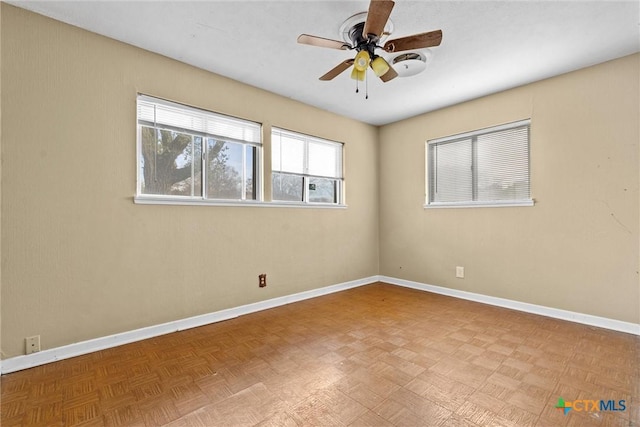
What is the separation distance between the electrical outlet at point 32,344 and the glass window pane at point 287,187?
8.02 feet

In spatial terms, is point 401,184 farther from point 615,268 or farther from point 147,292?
point 147,292

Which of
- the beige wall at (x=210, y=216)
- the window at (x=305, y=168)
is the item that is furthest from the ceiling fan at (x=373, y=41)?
the beige wall at (x=210, y=216)

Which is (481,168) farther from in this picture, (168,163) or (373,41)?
(168,163)

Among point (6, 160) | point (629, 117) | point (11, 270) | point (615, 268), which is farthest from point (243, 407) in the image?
point (629, 117)

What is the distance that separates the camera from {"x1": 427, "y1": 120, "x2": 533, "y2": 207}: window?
354 cm

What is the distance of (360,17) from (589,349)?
324 cm

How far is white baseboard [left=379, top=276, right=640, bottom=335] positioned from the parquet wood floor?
0.44 ft

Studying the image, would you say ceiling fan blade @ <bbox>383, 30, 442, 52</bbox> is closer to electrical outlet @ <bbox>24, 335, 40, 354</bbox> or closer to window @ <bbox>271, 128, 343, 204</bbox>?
window @ <bbox>271, 128, 343, 204</bbox>

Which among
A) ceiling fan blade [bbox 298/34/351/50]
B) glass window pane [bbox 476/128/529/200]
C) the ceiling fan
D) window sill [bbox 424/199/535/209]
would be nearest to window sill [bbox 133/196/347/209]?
window sill [bbox 424/199/535/209]

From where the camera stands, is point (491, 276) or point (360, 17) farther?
point (491, 276)

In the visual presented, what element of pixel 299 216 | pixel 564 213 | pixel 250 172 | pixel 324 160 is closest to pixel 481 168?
pixel 564 213

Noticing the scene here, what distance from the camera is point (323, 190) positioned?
4383 millimetres

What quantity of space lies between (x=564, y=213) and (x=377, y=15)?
2900 mm

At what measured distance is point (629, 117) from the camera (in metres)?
2.79
